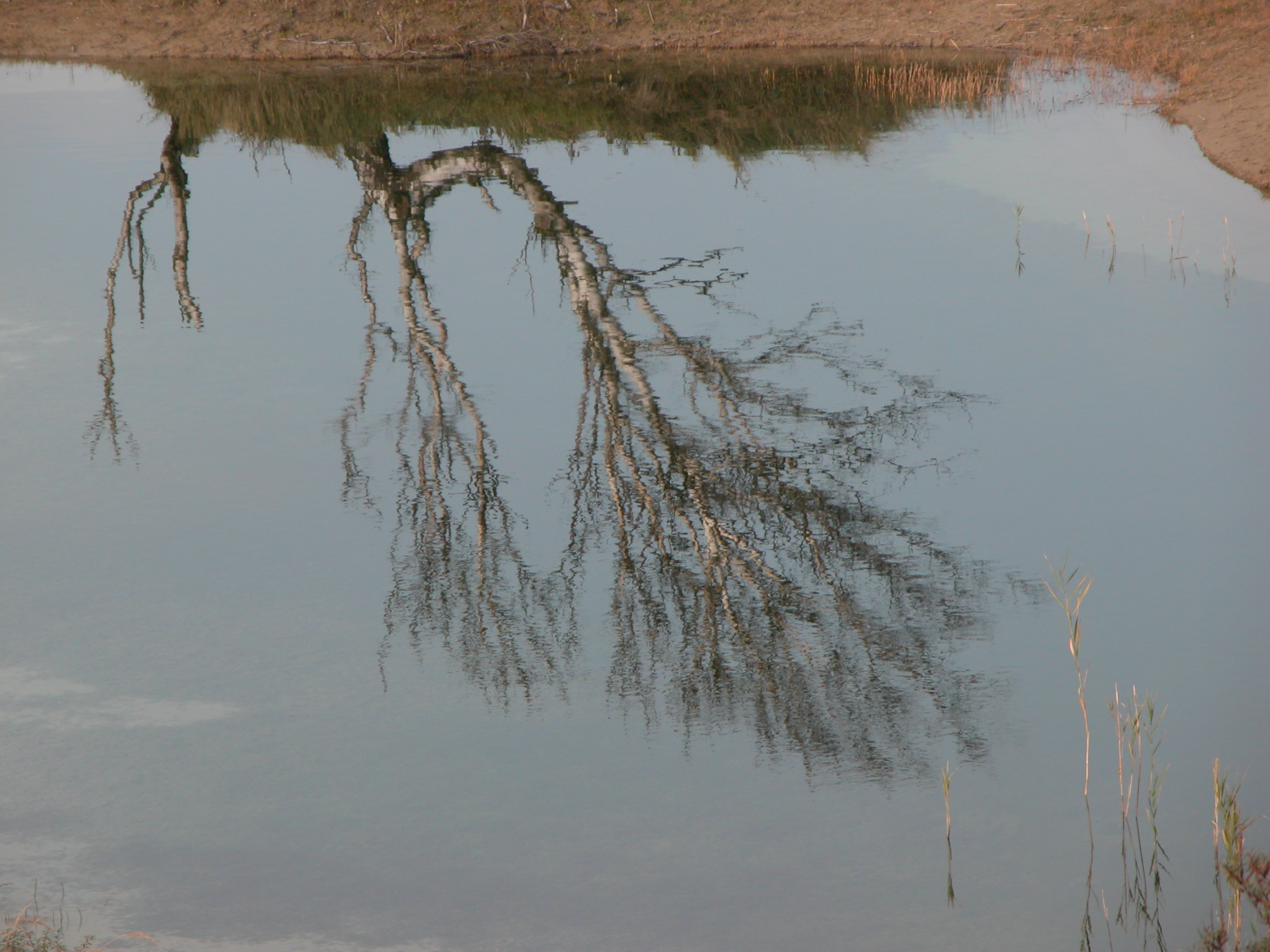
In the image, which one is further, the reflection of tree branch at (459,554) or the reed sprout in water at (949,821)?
the reflection of tree branch at (459,554)

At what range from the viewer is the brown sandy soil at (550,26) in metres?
25.7

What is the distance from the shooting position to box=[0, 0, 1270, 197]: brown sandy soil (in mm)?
25703

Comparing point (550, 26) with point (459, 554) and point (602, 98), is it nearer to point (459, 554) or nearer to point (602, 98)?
point (602, 98)

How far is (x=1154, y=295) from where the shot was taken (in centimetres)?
1146

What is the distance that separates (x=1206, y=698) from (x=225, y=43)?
25791 millimetres

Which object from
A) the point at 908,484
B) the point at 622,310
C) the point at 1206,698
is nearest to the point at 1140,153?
the point at 622,310

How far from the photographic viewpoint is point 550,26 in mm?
27594

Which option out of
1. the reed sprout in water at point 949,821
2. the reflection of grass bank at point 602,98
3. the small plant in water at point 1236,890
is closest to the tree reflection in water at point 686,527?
the reed sprout in water at point 949,821

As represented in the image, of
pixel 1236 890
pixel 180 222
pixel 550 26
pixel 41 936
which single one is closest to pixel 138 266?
pixel 180 222

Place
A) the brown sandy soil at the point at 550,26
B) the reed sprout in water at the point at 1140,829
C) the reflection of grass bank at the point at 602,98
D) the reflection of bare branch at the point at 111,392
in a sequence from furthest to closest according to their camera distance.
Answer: the brown sandy soil at the point at 550,26 → the reflection of grass bank at the point at 602,98 → the reflection of bare branch at the point at 111,392 → the reed sprout in water at the point at 1140,829

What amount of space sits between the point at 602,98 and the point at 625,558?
16132 millimetres

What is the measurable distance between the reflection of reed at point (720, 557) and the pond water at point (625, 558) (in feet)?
0.11

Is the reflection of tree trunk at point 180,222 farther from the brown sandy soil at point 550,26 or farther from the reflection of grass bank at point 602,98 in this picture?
the brown sandy soil at point 550,26

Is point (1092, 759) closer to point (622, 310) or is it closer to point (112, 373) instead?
point (622, 310)
